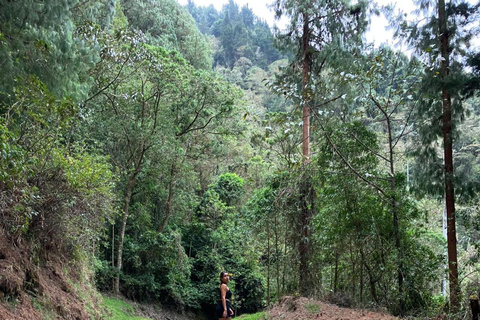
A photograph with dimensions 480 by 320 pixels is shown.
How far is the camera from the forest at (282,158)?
6.50 m

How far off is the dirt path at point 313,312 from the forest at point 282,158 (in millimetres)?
721

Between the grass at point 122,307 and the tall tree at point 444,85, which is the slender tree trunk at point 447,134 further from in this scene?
the grass at point 122,307

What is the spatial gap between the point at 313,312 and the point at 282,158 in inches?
189

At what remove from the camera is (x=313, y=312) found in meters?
7.52

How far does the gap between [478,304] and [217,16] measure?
250 feet

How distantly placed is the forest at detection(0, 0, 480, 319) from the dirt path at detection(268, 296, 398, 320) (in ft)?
2.36

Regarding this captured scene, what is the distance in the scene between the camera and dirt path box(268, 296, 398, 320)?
674cm

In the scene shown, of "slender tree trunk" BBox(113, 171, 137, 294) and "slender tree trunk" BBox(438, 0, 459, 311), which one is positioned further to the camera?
"slender tree trunk" BBox(113, 171, 137, 294)

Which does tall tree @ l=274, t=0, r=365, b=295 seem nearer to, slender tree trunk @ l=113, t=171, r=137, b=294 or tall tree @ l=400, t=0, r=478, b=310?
tall tree @ l=400, t=0, r=478, b=310

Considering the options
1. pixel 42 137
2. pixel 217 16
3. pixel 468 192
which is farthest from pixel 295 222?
pixel 217 16

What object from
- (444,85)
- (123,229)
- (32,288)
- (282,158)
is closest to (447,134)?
(444,85)

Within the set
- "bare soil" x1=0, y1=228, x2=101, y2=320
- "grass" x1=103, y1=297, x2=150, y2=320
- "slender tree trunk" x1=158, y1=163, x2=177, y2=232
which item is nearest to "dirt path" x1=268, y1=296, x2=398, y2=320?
"bare soil" x1=0, y1=228, x2=101, y2=320

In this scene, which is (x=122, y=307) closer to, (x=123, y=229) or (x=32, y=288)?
A: (x=123, y=229)

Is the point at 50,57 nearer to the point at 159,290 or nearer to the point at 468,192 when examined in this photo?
the point at 468,192
